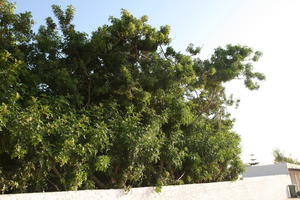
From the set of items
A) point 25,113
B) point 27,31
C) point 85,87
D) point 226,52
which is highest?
point 226,52

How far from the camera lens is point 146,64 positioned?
414 inches

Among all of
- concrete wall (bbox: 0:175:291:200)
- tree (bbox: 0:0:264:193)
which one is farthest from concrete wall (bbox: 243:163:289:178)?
tree (bbox: 0:0:264:193)

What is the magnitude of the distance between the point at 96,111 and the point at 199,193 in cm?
546

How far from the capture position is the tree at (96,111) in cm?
642

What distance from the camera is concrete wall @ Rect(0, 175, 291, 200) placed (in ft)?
21.2

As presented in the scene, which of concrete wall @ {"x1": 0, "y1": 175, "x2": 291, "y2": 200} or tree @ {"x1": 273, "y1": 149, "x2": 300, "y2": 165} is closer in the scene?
concrete wall @ {"x1": 0, "y1": 175, "x2": 291, "y2": 200}

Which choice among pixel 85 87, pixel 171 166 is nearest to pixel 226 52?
pixel 171 166

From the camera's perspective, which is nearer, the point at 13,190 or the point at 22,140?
the point at 22,140

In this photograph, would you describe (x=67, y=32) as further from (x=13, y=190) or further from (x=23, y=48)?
(x=13, y=190)

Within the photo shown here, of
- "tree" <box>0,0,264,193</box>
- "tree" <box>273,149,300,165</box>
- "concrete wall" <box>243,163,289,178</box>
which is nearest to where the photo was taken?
"tree" <box>0,0,264,193</box>

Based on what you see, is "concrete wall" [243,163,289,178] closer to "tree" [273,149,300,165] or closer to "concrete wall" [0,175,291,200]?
"concrete wall" [0,175,291,200]

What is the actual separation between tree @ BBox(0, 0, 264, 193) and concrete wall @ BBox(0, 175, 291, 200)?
0.38 m

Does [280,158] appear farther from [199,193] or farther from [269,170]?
[199,193]

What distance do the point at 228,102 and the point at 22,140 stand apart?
12.9 metres
